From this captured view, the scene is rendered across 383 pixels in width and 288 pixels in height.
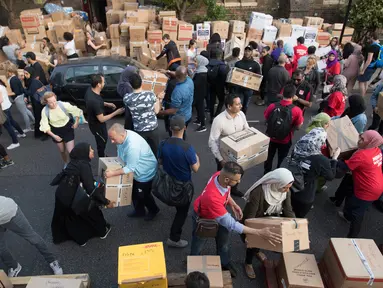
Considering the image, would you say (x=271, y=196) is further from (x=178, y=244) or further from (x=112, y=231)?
(x=112, y=231)

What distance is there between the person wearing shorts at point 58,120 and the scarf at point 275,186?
314 centimetres

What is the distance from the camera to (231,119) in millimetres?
4121

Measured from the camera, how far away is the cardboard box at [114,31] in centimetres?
903

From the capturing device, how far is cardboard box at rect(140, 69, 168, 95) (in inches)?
229

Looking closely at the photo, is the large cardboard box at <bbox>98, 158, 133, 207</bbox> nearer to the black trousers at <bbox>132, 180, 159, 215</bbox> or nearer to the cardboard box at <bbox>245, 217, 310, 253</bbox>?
the black trousers at <bbox>132, 180, 159, 215</bbox>

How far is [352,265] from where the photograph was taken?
2928 mm

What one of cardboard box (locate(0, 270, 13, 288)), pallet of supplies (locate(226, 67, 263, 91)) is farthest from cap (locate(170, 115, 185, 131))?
pallet of supplies (locate(226, 67, 263, 91))

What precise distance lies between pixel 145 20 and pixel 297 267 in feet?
28.7

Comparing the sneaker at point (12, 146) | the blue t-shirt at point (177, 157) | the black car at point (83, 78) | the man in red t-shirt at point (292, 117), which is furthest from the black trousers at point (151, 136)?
the sneaker at point (12, 146)

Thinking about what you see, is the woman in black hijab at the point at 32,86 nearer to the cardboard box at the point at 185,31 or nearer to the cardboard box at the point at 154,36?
the cardboard box at the point at 154,36

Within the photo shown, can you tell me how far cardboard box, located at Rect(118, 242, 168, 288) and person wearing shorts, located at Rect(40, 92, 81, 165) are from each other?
2.74 m

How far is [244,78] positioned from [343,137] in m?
2.38

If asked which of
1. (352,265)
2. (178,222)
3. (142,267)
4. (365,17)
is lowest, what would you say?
(178,222)

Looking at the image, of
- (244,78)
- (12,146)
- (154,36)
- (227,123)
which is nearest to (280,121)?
(227,123)
